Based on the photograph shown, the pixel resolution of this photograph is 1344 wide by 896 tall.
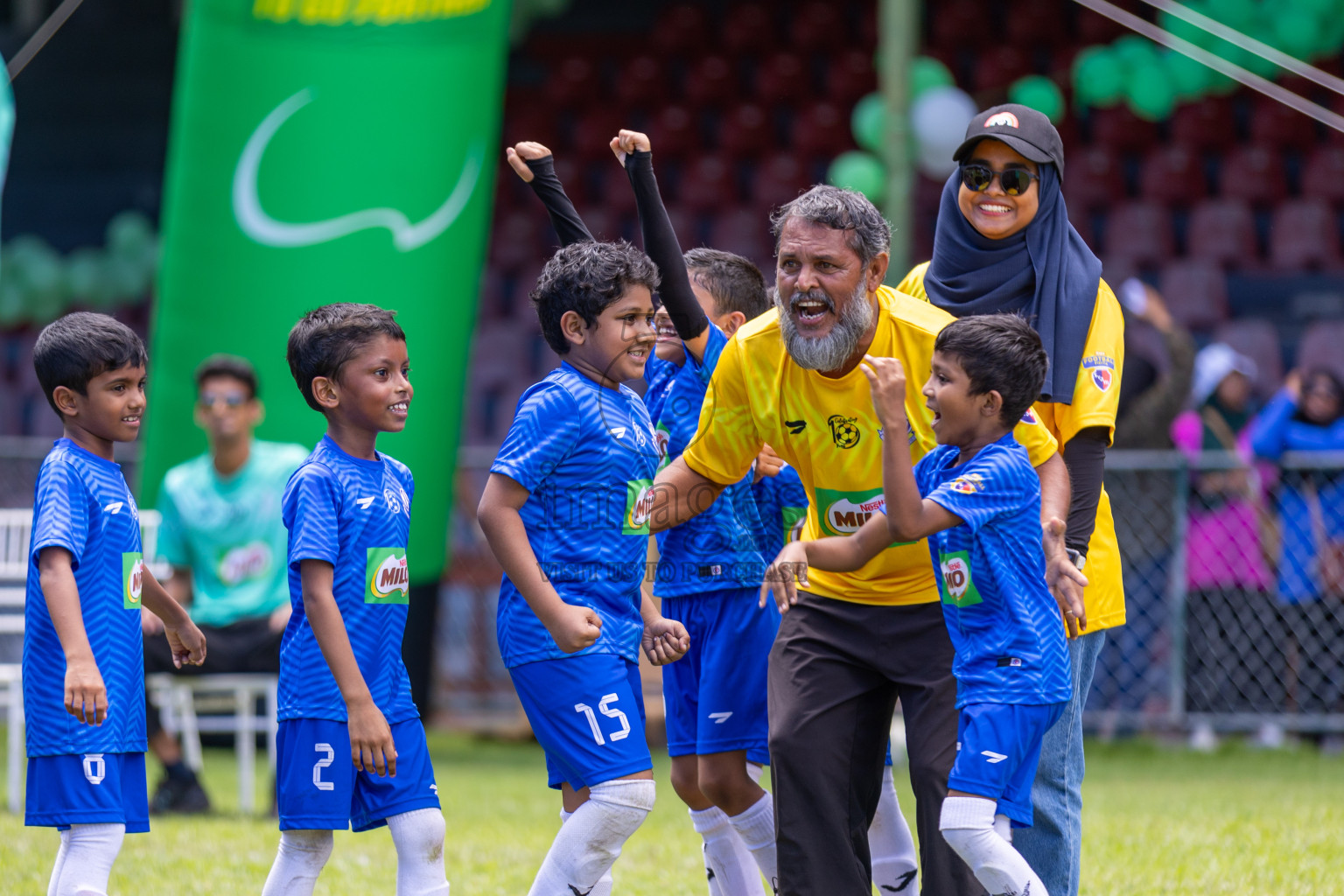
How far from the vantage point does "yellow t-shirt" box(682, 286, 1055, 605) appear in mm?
3572

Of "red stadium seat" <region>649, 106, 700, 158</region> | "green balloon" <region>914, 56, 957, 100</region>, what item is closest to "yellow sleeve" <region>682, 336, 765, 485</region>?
"green balloon" <region>914, 56, 957, 100</region>

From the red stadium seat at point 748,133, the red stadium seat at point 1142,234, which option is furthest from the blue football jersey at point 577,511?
the red stadium seat at point 748,133

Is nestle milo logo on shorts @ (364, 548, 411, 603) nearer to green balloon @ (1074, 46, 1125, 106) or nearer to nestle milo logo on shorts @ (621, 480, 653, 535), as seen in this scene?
nestle milo logo on shorts @ (621, 480, 653, 535)

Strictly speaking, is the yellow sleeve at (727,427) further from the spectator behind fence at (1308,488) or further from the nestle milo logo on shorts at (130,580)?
the spectator behind fence at (1308,488)

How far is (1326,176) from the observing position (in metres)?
11.5

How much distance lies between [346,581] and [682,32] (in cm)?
1109

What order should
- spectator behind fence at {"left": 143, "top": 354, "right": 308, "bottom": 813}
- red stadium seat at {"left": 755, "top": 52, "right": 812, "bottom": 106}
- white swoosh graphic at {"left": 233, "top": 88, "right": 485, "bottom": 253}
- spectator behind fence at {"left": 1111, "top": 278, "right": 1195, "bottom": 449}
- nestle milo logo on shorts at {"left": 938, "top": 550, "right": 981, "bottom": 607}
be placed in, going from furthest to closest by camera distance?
red stadium seat at {"left": 755, "top": 52, "right": 812, "bottom": 106}, spectator behind fence at {"left": 1111, "top": 278, "right": 1195, "bottom": 449}, white swoosh graphic at {"left": 233, "top": 88, "right": 485, "bottom": 253}, spectator behind fence at {"left": 143, "top": 354, "right": 308, "bottom": 813}, nestle milo logo on shorts at {"left": 938, "top": 550, "right": 981, "bottom": 607}

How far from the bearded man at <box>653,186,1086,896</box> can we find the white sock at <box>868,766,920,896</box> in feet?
1.42

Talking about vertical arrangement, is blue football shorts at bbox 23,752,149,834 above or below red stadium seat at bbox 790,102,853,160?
below

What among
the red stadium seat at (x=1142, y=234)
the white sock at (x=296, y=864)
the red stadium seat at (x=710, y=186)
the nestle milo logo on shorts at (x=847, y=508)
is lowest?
the white sock at (x=296, y=864)

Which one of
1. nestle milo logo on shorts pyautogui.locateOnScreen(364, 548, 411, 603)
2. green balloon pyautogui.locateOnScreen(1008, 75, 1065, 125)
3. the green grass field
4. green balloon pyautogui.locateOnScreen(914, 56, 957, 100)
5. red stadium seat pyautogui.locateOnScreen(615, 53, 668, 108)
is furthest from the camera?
red stadium seat pyautogui.locateOnScreen(615, 53, 668, 108)

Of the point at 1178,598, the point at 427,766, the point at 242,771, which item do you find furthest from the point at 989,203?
the point at 1178,598

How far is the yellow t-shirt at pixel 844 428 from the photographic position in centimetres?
357

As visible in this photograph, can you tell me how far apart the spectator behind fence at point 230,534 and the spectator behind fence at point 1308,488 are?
4966 millimetres
